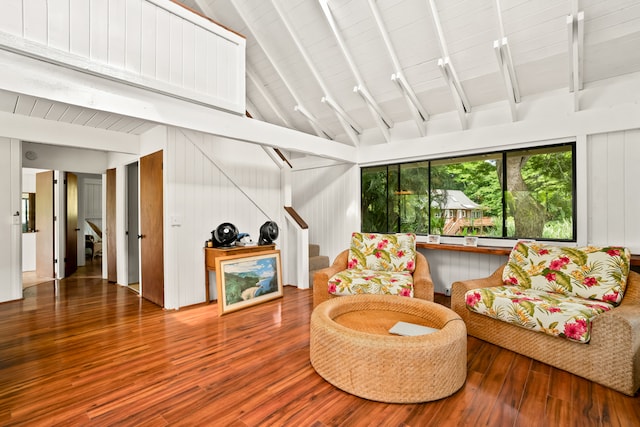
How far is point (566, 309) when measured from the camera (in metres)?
2.29

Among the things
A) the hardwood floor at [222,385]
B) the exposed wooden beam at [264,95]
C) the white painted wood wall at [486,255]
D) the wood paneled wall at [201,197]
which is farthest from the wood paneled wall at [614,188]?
the wood paneled wall at [201,197]

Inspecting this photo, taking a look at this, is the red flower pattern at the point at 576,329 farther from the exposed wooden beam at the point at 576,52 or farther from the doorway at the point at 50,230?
the doorway at the point at 50,230

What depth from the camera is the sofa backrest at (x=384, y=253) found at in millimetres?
3773

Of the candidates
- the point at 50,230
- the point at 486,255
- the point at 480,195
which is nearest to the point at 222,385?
the point at 486,255

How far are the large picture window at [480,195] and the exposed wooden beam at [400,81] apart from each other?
65cm

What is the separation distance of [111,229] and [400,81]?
5170 mm

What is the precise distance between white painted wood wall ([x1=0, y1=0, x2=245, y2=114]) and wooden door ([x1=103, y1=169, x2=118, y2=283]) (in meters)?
3.50

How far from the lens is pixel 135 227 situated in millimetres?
5180

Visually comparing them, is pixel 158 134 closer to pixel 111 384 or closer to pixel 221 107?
pixel 221 107

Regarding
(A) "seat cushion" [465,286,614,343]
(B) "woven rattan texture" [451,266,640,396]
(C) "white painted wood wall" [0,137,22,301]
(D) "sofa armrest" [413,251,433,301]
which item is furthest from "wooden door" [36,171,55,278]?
(B) "woven rattan texture" [451,266,640,396]

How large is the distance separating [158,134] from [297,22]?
221 centimetres

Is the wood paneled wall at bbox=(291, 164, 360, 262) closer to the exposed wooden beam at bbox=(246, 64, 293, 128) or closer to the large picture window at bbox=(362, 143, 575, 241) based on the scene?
the large picture window at bbox=(362, 143, 575, 241)

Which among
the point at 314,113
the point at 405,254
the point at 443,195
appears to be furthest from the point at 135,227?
the point at 443,195

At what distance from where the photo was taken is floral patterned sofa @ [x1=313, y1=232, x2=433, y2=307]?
10.6 feet
